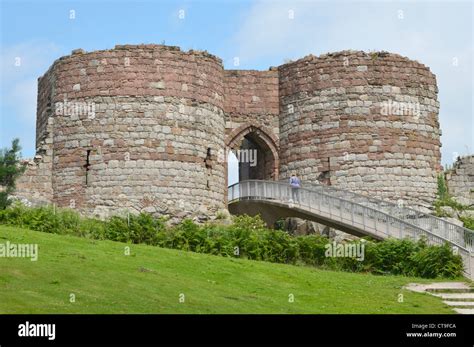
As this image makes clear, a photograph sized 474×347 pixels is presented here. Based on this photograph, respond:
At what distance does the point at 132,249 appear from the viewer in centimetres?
2992

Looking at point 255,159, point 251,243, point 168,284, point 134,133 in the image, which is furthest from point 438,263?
point 255,159

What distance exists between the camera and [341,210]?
37938 mm

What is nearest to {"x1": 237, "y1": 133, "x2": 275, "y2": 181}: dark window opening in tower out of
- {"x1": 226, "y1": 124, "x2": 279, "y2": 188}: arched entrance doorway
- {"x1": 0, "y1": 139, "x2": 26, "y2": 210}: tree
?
{"x1": 226, "y1": 124, "x2": 279, "y2": 188}: arched entrance doorway

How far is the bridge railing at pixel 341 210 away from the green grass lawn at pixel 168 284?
3632 mm

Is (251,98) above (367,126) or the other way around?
above

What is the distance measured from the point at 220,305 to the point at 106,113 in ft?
60.7

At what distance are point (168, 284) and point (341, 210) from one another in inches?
593

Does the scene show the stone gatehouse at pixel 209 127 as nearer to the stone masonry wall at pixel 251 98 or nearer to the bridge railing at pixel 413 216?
the stone masonry wall at pixel 251 98

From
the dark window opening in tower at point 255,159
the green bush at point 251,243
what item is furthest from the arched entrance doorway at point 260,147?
the green bush at point 251,243

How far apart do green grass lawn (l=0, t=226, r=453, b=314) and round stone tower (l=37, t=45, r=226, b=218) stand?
26.2ft

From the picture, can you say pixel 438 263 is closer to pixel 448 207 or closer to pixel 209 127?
pixel 448 207
